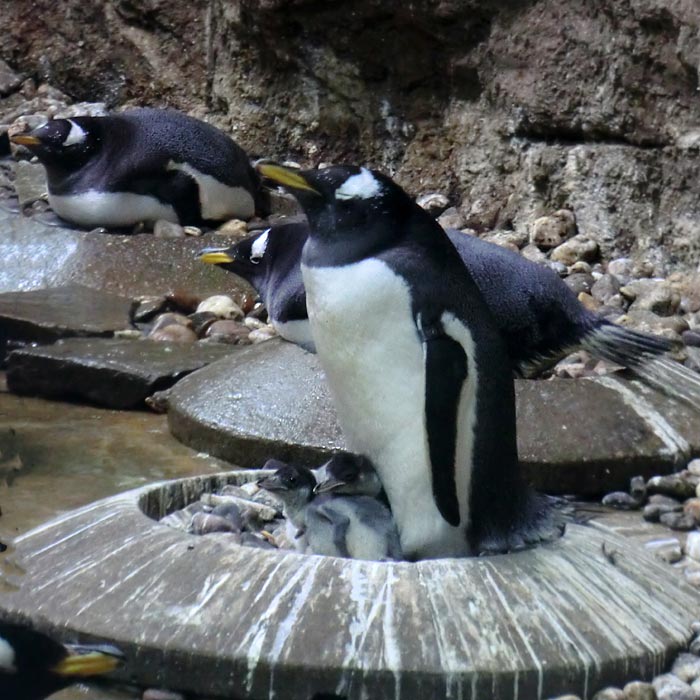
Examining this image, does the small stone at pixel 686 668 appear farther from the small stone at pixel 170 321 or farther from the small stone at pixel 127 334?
the small stone at pixel 170 321

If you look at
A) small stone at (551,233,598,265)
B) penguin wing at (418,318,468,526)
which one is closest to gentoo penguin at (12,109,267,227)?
small stone at (551,233,598,265)

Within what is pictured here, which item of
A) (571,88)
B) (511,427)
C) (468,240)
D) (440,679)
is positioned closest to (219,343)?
(468,240)

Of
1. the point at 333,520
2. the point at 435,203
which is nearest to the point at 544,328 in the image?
the point at 333,520

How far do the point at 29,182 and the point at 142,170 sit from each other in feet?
3.27

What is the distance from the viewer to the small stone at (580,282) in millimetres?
6008

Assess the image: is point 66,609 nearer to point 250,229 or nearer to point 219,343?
point 219,343

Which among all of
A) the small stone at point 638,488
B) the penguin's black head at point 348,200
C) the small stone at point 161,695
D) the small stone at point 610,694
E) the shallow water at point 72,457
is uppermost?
the penguin's black head at point 348,200

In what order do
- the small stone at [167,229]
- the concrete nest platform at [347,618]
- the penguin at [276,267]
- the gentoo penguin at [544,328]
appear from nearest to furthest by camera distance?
the concrete nest platform at [347,618]
the gentoo penguin at [544,328]
the penguin at [276,267]
the small stone at [167,229]

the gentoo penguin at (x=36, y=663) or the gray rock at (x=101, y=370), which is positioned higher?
the gentoo penguin at (x=36, y=663)

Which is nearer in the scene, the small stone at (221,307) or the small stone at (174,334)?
the small stone at (174,334)

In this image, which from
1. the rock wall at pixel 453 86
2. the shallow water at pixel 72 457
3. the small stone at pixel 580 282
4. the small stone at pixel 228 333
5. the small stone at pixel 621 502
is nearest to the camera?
the shallow water at pixel 72 457

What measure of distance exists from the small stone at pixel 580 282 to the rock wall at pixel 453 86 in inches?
13.8

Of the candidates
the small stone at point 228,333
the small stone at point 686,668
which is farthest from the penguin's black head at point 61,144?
the small stone at point 686,668

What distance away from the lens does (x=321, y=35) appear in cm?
786
